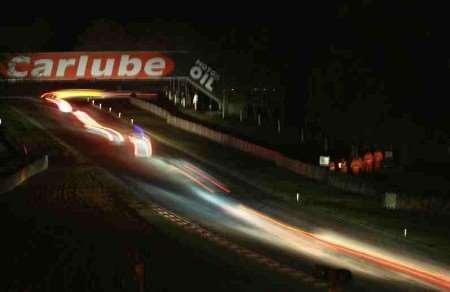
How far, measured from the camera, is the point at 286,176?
143 feet

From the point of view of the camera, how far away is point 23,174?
38.7m

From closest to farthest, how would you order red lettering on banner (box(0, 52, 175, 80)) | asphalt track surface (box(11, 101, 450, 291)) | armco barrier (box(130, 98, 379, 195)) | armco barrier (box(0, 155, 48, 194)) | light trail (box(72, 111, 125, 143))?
1. asphalt track surface (box(11, 101, 450, 291))
2. armco barrier (box(0, 155, 48, 194))
3. armco barrier (box(130, 98, 379, 195))
4. light trail (box(72, 111, 125, 143))
5. red lettering on banner (box(0, 52, 175, 80))

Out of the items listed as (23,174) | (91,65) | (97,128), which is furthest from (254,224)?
(91,65)

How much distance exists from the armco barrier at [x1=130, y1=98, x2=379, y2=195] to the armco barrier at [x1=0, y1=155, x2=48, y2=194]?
13959 mm

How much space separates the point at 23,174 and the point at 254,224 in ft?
46.0

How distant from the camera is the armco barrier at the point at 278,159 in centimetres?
3881

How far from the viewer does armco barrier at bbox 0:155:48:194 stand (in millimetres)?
34719

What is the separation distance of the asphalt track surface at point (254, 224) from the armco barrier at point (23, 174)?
367 cm

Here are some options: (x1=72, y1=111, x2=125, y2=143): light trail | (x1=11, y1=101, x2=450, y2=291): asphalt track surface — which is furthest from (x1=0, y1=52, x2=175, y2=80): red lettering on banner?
(x1=11, y1=101, x2=450, y2=291): asphalt track surface

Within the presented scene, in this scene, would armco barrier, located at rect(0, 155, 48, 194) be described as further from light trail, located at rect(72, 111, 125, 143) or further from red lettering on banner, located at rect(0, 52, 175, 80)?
red lettering on banner, located at rect(0, 52, 175, 80)

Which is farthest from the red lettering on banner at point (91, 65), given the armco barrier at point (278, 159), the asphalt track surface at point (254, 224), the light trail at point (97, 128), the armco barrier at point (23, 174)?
the armco barrier at point (23, 174)

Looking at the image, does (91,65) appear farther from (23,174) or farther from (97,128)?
(23,174)

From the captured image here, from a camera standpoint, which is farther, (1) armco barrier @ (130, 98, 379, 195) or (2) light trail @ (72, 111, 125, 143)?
(2) light trail @ (72, 111, 125, 143)

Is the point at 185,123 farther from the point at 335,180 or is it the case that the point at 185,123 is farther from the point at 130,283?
the point at 130,283
